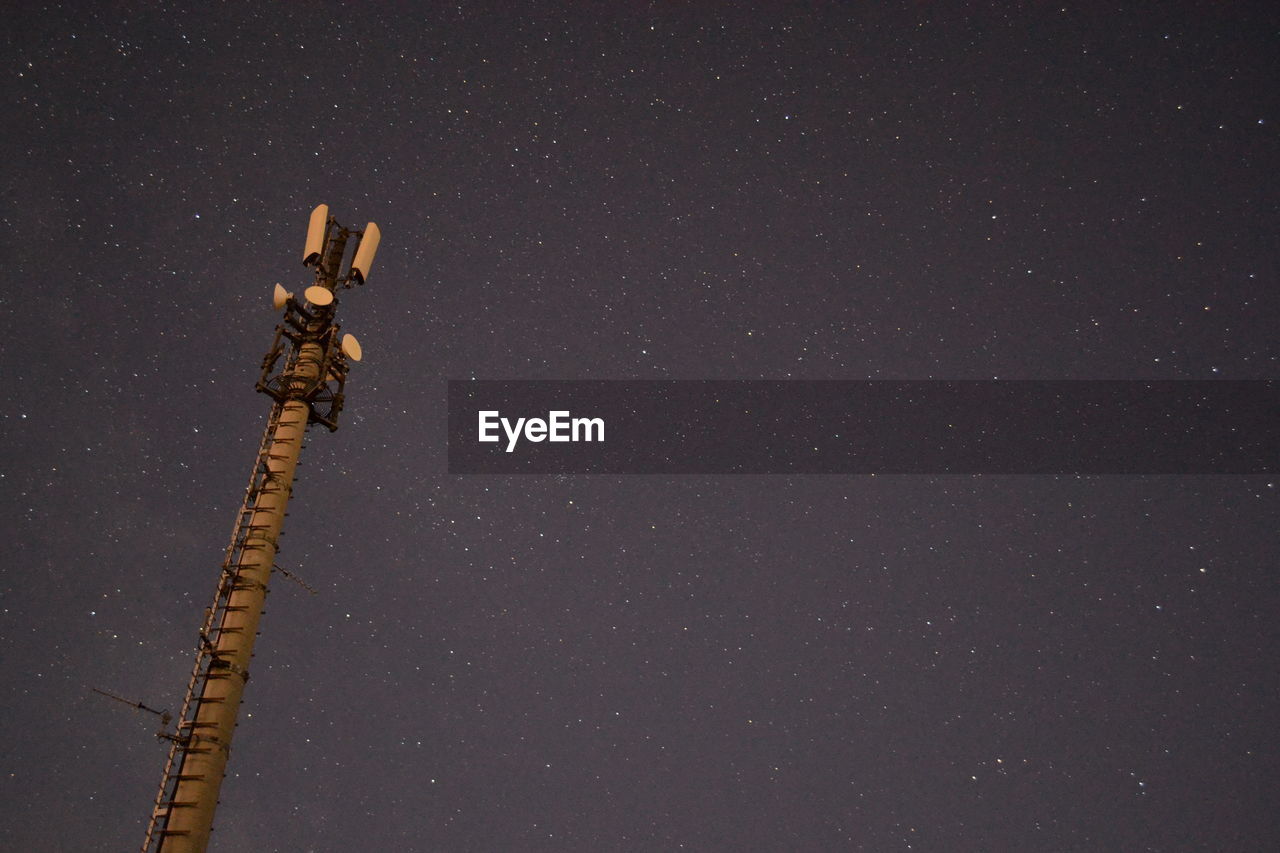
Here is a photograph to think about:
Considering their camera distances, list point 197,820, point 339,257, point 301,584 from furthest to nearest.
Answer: point 339,257 < point 301,584 < point 197,820

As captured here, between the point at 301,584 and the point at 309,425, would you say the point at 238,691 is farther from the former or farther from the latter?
the point at 309,425

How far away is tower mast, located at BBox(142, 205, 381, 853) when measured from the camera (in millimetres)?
11078

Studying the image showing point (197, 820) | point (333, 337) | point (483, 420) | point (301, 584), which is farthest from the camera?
point (483, 420)

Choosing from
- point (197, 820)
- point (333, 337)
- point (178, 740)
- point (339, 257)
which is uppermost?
point (339, 257)

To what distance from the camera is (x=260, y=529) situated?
12.8 metres

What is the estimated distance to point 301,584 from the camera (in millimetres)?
13938

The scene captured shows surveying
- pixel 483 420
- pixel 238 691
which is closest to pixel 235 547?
pixel 238 691

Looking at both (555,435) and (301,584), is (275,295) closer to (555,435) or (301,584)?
Answer: (301,584)

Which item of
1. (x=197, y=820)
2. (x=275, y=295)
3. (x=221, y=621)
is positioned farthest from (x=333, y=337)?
(x=197, y=820)

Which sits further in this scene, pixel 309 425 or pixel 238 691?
pixel 309 425

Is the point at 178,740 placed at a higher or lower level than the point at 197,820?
higher

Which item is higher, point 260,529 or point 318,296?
point 318,296

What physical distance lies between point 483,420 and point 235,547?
23.9ft

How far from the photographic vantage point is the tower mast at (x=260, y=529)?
1108 centimetres
